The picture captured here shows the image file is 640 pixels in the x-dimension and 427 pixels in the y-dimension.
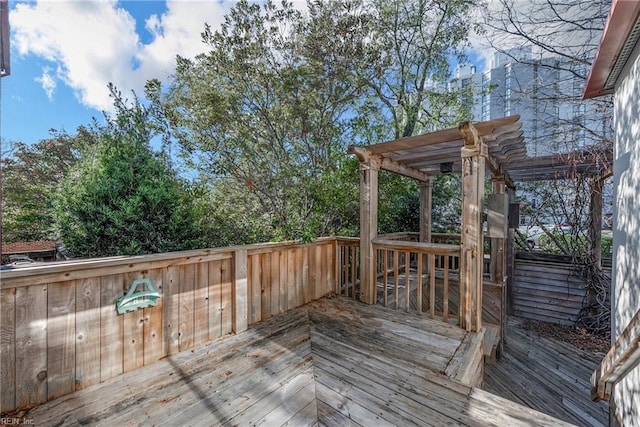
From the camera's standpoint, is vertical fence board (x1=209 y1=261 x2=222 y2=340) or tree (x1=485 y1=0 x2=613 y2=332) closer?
vertical fence board (x1=209 y1=261 x2=222 y2=340)

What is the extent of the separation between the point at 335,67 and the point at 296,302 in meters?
4.36

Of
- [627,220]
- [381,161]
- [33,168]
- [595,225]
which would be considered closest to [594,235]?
[595,225]

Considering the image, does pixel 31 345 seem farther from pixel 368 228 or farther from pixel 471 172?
pixel 471 172

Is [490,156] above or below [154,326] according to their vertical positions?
above

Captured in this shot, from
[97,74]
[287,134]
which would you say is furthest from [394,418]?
[97,74]

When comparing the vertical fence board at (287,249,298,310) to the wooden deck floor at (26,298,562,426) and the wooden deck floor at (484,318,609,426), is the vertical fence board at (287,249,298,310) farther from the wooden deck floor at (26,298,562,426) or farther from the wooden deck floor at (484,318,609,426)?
the wooden deck floor at (484,318,609,426)

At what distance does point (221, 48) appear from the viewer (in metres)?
4.38

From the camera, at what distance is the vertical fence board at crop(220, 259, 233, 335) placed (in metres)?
2.91

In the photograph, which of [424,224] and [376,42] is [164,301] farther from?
[376,42]

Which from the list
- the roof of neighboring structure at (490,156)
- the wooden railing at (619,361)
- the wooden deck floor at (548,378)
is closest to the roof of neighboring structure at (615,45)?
the roof of neighboring structure at (490,156)

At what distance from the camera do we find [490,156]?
3738mm

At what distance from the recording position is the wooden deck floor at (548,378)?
3.06 metres

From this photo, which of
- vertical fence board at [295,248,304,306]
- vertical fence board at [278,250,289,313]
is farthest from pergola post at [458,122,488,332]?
vertical fence board at [278,250,289,313]

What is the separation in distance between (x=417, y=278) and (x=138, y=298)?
3616 mm
